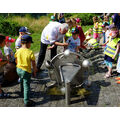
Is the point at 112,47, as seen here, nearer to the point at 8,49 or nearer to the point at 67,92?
the point at 67,92

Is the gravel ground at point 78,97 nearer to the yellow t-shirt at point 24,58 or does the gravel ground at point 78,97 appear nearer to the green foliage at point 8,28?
the yellow t-shirt at point 24,58

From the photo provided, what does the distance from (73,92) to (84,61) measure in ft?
2.89

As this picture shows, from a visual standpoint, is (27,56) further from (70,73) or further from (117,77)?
(117,77)

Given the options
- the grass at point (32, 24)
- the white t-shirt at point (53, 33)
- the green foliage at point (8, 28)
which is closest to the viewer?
the white t-shirt at point (53, 33)

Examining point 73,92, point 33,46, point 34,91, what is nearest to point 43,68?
point 34,91

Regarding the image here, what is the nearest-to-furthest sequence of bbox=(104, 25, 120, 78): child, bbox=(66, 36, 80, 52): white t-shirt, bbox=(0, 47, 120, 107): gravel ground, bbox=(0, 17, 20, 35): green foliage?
bbox=(0, 47, 120, 107): gravel ground
bbox=(104, 25, 120, 78): child
bbox=(66, 36, 80, 52): white t-shirt
bbox=(0, 17, 20, 35): green foliage

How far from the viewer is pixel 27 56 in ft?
11.9

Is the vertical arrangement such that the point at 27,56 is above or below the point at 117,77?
above

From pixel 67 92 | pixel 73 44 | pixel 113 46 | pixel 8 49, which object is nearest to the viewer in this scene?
pixel 67 92

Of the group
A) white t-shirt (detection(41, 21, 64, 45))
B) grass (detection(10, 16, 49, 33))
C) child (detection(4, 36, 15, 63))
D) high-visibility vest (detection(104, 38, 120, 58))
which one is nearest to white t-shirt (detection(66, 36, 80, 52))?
white t-shirt (detection(41, 21, 64, 45))

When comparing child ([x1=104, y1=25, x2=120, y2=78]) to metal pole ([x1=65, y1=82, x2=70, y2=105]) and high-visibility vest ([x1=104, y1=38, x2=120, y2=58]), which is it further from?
metal pole ([x1=65, y1=82, x2=70, y2=105])

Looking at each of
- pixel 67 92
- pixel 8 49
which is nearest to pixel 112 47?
pixel 67 92

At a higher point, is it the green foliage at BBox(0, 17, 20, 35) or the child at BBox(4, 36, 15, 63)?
the green foliage at BBox(0, 17, 20, 35)

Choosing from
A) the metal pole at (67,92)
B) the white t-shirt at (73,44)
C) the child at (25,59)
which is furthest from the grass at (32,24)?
the metal pole at (67,92)
